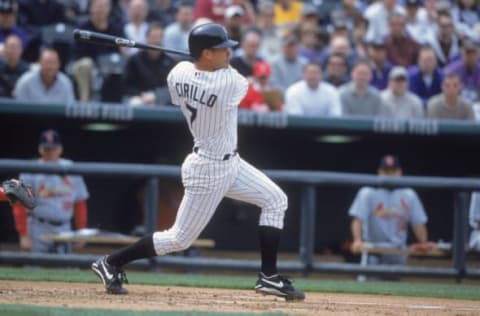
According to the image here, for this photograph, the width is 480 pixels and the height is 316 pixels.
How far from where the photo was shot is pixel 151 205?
9.05 meters

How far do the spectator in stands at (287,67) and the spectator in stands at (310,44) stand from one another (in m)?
0.59

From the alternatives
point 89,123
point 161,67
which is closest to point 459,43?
point 161,67

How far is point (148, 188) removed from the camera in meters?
9.11

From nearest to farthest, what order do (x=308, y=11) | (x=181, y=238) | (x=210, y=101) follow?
(x=210, y=101)
(x=181, y=238)
(x=308, y=11)

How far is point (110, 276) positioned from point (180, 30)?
17.2 feet

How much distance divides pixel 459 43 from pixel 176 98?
710 cm

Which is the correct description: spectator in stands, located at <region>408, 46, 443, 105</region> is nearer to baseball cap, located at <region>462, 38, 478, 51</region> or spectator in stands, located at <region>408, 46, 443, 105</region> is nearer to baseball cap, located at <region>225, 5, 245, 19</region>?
baseball cap, located at <region>462, 38, 478, 51</region>

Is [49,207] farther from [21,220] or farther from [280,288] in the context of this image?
[280,288]

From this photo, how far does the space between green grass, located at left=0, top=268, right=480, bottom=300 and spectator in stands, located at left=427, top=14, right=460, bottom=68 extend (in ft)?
14.9

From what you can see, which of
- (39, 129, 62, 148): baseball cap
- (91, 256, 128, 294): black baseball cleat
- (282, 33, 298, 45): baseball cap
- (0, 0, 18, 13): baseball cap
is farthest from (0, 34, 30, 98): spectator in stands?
(91, 256, 128, 294): black baseball cleat

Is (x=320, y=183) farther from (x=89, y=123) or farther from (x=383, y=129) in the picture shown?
(x=89, y=123)

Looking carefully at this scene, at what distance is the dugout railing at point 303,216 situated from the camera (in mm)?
8875

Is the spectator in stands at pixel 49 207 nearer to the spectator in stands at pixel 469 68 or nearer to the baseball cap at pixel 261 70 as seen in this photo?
the baseball cap at pixel 261 70

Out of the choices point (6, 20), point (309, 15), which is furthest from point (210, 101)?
point (309, 15)
